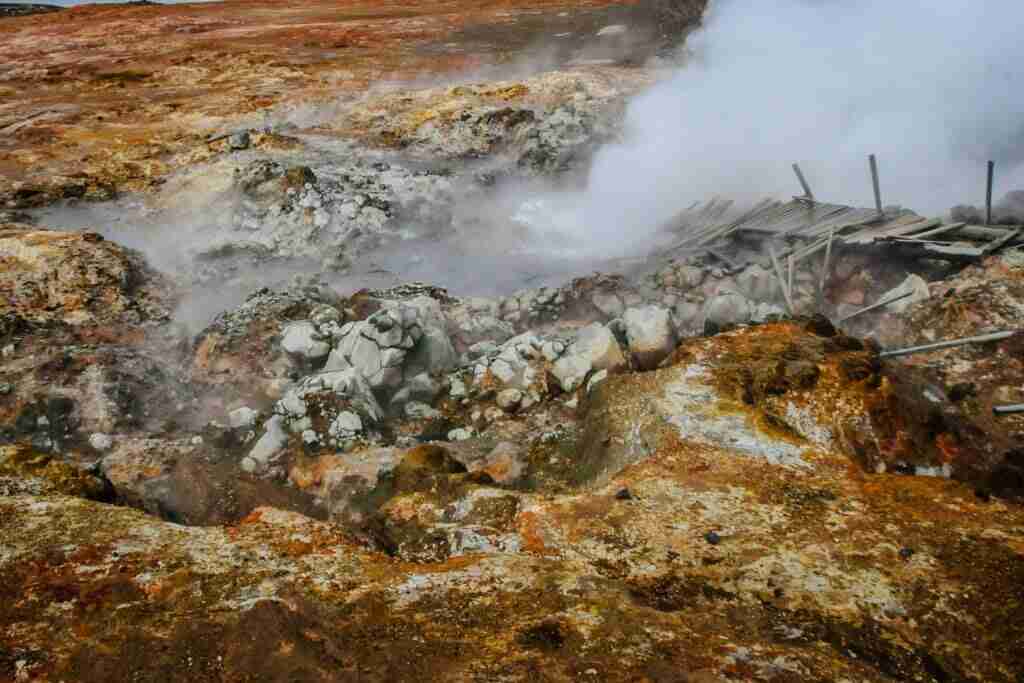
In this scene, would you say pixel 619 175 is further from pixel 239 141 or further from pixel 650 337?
pixel 239 141

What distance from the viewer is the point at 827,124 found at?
11.2 metres

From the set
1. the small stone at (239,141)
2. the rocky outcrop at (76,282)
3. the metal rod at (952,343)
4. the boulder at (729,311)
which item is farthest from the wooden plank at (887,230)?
the small stone at (239,141)

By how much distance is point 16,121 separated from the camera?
16.2 m

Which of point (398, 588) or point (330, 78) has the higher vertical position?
point (330, 78)

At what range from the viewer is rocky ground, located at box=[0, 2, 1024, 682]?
275cm

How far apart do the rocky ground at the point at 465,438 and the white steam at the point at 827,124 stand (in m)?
1.39

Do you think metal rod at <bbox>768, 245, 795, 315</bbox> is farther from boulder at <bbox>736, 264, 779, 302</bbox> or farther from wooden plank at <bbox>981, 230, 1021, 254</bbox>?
wooden plank at <bbox>981, 230, 1021, 254</bbox>

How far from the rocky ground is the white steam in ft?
4.55

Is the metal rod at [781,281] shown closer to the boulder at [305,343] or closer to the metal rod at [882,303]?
the metal rod at [882,303]

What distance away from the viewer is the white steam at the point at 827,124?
10.4m

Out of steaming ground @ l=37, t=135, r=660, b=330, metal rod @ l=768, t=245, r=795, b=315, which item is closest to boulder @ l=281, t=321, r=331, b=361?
steaming ground @ l=37, t=135, r=660, b=330

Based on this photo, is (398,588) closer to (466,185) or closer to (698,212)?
(698,212)

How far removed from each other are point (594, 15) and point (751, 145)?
18140mm

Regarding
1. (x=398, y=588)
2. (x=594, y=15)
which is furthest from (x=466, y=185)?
(x=594, y=15)
